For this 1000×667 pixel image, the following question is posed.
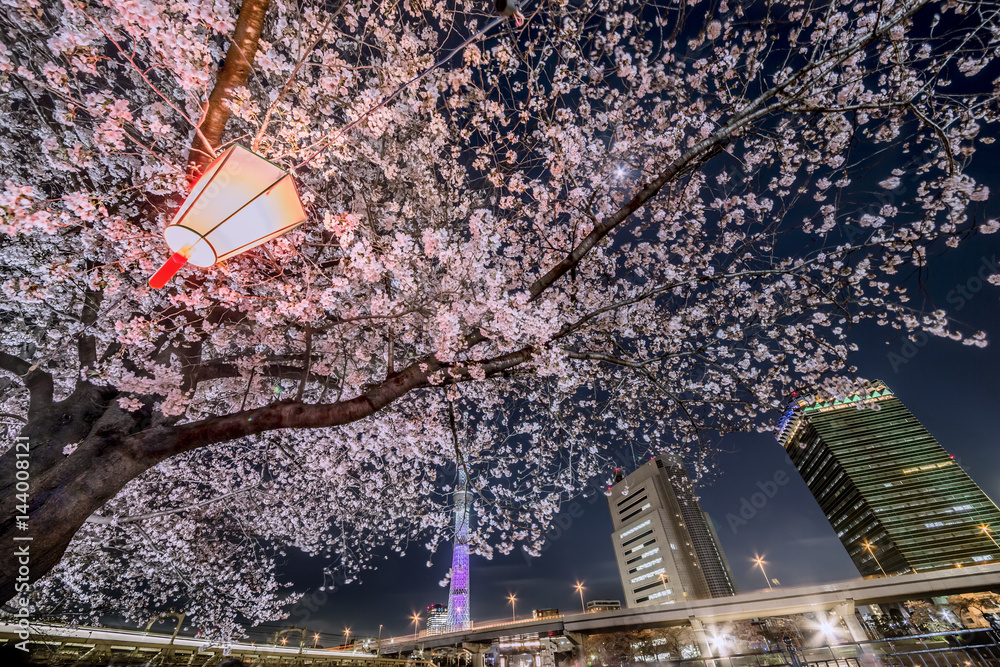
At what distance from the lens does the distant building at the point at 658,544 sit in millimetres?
75188

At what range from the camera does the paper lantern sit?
2.64 m

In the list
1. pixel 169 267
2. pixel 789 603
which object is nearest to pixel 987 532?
pixel 789 603

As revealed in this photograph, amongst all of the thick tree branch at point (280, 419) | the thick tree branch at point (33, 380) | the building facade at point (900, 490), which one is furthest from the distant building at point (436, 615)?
the thick tree branch at point (280, 419)

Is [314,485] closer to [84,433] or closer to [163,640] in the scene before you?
[163,640]

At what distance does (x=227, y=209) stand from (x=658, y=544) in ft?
316

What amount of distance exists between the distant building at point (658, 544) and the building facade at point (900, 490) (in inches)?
1140

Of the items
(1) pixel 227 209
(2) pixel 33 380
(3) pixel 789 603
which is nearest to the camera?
(1) pixel 227 209

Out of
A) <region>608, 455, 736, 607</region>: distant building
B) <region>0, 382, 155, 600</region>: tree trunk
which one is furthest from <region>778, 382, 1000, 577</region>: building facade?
<region>0, 382, 155, 600</region>: tree trunk

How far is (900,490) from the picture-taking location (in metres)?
69.0

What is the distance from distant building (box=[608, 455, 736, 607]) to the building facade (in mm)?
28951

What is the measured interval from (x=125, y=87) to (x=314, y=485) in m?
11.0

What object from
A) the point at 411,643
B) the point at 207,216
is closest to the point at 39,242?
the point at 207,216

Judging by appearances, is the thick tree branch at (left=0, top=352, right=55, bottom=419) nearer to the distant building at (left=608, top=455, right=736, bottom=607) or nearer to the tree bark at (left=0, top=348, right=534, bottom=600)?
the tree bark at (left=0, top=348, right=534, bottom=600)

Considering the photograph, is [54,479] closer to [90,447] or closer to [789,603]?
[90,447]
